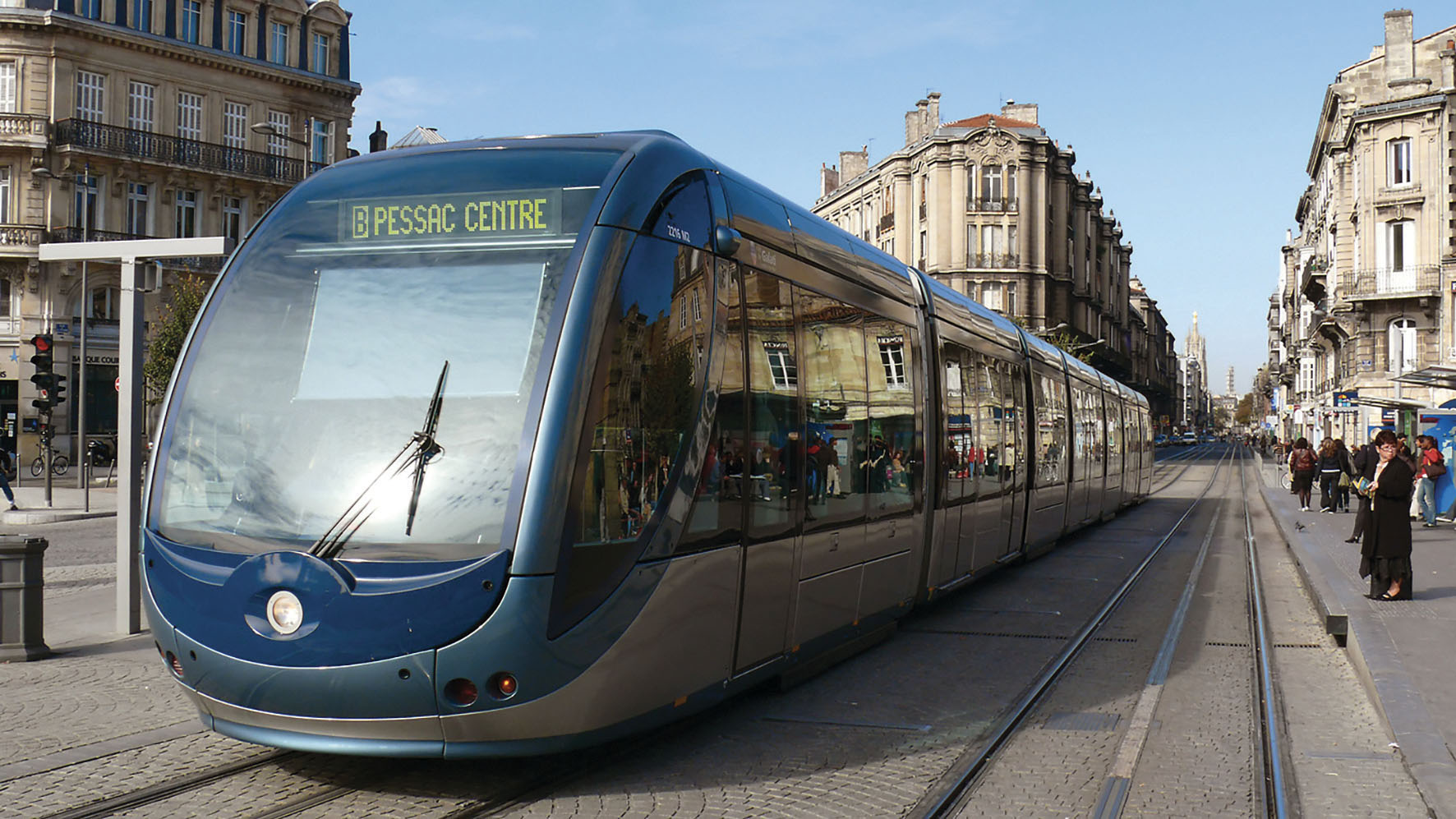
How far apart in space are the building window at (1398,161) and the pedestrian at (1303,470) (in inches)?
819

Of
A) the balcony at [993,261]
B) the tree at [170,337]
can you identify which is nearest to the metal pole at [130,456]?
the tree at [170,337]

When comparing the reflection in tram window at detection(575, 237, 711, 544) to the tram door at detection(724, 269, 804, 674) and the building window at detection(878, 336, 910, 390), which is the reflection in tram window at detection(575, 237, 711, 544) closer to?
the tram door at detection(724, 269, 804, 674)

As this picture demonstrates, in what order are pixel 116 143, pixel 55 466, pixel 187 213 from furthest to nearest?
1. pixel 187 213
2. pixel 116 143
3. pixel 55 466

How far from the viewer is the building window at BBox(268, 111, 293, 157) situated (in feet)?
146

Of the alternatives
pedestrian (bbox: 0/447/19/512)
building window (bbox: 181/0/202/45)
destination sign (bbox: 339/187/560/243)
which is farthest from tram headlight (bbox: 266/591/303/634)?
building window (bbox: 181/0/202/45)

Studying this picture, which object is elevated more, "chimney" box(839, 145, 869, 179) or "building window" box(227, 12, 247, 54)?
"chimney" box(839, 145, 869, 179)

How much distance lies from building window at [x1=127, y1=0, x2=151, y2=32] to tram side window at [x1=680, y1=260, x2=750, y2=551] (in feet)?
132

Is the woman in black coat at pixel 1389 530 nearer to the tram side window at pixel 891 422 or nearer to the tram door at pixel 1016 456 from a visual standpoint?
the tram door at pixel 1016 456

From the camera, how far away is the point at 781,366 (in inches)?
295

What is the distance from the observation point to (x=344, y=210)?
620 centimetres

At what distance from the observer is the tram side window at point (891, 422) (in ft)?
30.0

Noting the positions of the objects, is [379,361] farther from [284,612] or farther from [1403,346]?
[1403,346]

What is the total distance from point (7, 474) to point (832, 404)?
29.6 meters

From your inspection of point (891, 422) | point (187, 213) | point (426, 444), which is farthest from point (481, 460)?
point (187, 213)
